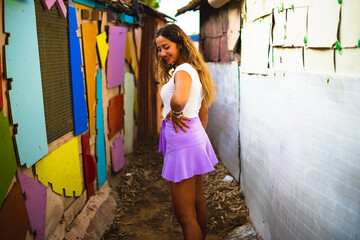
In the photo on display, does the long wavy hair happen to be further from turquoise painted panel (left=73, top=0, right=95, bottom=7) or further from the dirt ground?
the dirt ground

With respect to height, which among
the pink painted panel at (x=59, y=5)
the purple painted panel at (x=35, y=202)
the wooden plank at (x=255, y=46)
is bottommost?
the purple painted panel at (x=35, y=202)

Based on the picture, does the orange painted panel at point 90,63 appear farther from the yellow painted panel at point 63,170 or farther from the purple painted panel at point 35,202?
the purple painted panel at point 35,202

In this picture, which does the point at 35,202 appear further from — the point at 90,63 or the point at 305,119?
the point at 305,119

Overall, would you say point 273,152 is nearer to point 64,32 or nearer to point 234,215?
point 234,215

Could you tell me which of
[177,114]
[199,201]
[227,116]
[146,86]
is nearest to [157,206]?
[199,201]

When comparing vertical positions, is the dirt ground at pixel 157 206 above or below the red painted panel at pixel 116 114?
below

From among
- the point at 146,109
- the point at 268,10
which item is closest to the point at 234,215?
the point at 268,10

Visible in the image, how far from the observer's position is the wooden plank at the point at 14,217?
7.23ft

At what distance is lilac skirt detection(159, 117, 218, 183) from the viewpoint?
2.61m

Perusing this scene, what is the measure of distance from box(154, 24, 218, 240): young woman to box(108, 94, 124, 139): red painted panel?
7.59ft

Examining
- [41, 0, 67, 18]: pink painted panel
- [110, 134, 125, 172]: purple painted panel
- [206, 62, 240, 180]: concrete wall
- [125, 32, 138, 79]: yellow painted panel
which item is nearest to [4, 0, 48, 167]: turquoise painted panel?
[41, 0, 67, 18]: pink painted panel

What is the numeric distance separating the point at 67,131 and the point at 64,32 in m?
0.98

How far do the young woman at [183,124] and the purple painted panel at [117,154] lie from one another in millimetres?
2435

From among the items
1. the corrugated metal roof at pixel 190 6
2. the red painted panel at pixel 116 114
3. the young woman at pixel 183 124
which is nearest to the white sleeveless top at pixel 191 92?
the young woman at pixel 183 124
